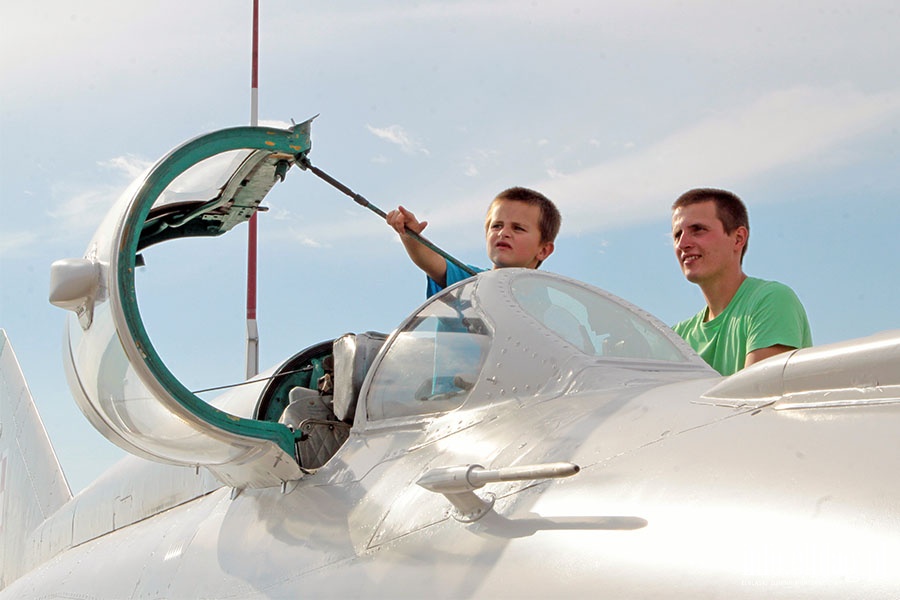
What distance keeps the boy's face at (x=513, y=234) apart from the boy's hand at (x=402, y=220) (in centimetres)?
54

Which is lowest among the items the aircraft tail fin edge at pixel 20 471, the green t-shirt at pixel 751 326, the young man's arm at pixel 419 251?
the aircraft tail fin edge at pixel 20 471

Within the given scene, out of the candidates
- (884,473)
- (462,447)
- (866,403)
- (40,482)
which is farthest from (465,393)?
(40,482)

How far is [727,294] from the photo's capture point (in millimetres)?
4488

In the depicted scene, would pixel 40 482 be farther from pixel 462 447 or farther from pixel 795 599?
pixel 795 599

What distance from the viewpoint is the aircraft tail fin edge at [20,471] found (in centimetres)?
688

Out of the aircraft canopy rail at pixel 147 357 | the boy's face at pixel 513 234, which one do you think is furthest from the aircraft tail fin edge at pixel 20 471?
the boy's face at pixel 513 234

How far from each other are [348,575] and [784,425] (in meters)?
1.32

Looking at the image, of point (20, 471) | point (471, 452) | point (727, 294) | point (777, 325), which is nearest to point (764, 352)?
point (777, 325)

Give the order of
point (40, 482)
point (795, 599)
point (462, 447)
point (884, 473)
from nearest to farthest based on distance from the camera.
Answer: point (795, 599)
point (884, 473)
point (462, 447)
point (40, 482)

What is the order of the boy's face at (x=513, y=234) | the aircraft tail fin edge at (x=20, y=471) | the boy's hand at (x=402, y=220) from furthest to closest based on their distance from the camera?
1. the aircraft tail fin edge at (x=20, y=471)
2. the boy's face at (x=513, y=234)
3. the boy's hand at (x=402, y=220)

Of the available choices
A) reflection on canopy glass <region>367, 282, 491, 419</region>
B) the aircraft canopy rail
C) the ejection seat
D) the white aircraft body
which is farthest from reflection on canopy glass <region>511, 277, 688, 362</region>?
the aircraft canopy rail

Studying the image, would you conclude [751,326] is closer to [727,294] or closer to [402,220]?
[727,294]

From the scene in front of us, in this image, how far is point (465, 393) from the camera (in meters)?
3.23

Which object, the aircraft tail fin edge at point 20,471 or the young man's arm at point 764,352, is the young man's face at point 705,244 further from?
the aircraft tail fin edge at point 20,471
